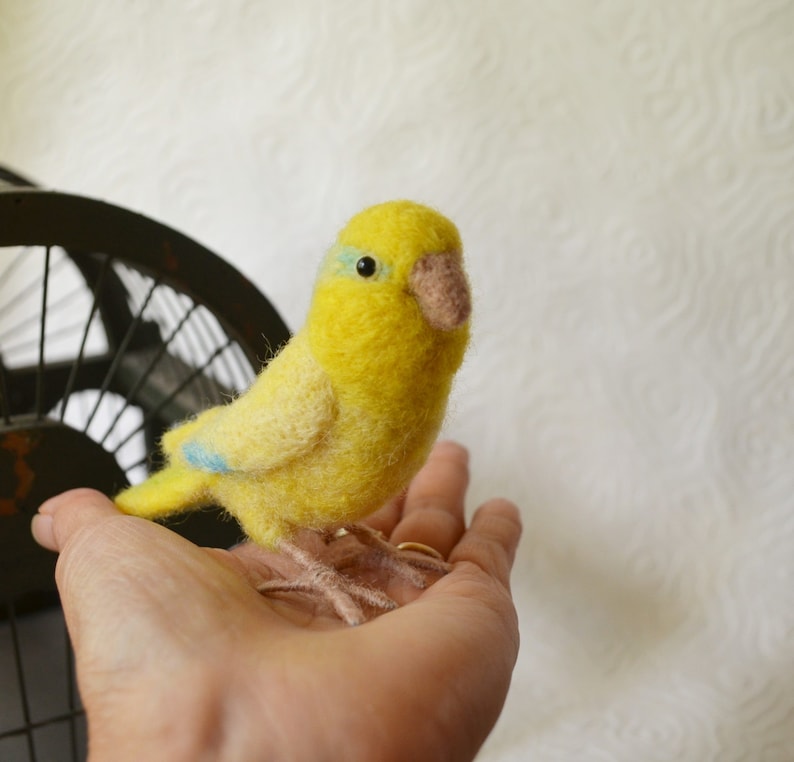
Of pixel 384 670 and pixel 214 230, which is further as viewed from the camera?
pixel 214 230

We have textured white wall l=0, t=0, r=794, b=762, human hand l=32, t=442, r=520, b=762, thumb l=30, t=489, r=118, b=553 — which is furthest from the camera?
textured white wall l=0, t=0, r=794, b=762

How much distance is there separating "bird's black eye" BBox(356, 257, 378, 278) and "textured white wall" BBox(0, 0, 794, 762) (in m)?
0.34

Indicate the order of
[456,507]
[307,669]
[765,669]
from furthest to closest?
1. [765,669]
2. [456,507]
3. [307,669]

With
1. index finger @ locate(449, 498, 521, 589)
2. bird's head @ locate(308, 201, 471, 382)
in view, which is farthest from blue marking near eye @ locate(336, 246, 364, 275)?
index finger @ locate(449, 498, 521, 589)

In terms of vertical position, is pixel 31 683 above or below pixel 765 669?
below

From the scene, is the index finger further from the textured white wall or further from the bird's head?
the bird's head

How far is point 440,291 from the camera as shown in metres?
0.34

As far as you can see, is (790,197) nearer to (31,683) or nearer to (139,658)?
(139,658)

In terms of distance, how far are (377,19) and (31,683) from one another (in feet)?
2.49

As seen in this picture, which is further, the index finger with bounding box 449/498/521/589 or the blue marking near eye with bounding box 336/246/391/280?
the index finger with bounding box 449/498/521/589

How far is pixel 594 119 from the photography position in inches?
28.4

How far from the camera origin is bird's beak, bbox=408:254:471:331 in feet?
1.12

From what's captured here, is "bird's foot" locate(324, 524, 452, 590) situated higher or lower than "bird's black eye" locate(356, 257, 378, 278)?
lower

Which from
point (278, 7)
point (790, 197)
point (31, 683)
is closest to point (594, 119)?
point (790, 197)
